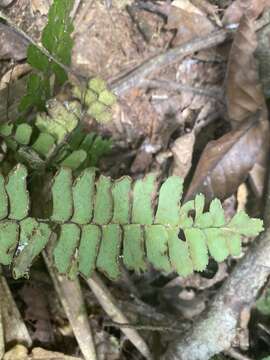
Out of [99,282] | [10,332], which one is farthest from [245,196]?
[10,332]

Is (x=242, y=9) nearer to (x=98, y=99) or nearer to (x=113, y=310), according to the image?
(x=98, y=99)

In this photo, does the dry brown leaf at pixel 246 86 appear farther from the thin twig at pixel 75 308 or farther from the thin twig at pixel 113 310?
the thin twig at pixel 75 308

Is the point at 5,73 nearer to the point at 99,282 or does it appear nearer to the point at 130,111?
the point at 130,111

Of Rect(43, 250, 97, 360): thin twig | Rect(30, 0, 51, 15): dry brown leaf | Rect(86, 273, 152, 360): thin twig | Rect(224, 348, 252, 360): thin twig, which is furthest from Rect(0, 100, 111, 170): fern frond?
Rect(224, 348, 252, 360): thin twig

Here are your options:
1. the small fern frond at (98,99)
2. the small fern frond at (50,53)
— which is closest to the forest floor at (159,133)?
the small fern frond at (50,53)

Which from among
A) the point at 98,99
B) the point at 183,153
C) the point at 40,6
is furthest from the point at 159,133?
the point at 40,6

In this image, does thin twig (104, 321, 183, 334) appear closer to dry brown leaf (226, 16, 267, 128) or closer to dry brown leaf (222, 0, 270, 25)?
dry brown leaf (226, 16, 267, 128)
